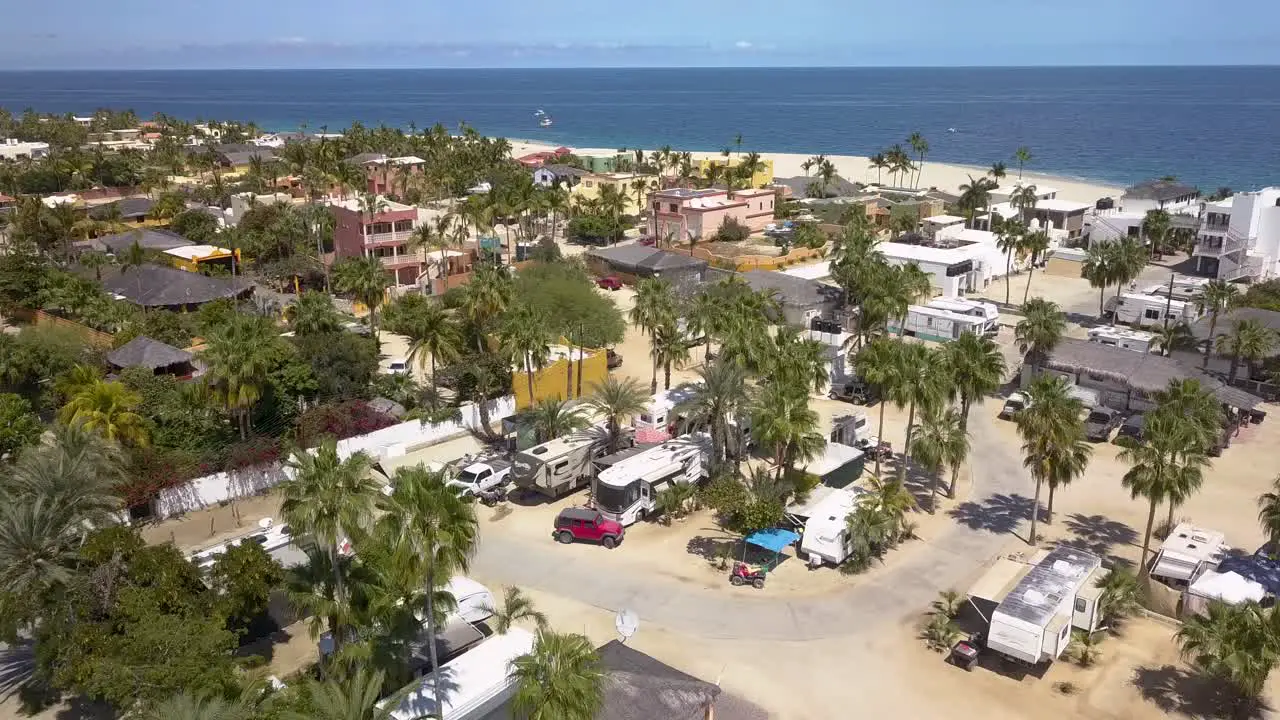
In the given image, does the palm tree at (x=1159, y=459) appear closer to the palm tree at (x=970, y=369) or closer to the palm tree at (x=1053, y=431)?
the palm tree at (x=1053, y=431)

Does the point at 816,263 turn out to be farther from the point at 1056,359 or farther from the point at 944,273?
the point at 1056,359

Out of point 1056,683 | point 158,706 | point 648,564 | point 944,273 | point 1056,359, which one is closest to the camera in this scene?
point 158,706

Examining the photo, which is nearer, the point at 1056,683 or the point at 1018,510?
the point at 1056,683

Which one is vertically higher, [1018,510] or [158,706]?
[158,706]

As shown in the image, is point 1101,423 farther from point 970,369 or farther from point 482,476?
point 482,476

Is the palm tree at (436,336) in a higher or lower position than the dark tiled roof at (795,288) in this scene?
higher

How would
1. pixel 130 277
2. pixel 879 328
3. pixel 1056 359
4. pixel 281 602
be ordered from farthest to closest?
pixel 130 277 → pixel 879 328 → pixel 1056 359 → pixel 281 602

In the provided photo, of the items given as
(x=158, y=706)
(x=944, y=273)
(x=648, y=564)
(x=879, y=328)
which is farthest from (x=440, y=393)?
(x=944, y=273)


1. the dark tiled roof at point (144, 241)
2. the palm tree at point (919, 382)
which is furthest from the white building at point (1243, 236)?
the dark tiled roof at point (144, 241)
